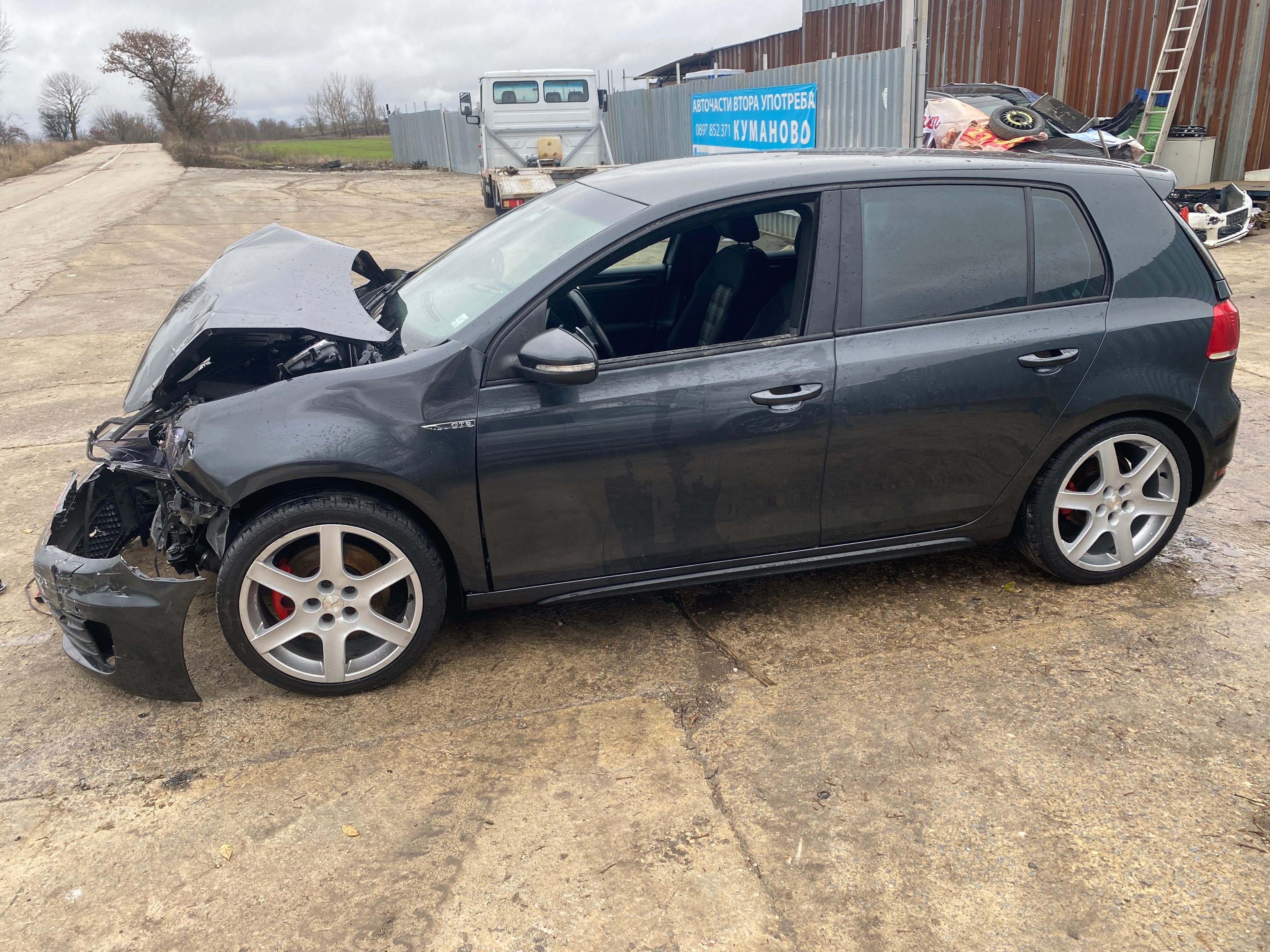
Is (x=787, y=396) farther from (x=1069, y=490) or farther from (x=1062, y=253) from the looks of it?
(x=1069, y=490)

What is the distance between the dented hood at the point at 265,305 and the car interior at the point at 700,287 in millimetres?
770

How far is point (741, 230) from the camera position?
3789 millimetres

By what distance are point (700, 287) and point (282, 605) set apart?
83.3 inches

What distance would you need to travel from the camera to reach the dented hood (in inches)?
127

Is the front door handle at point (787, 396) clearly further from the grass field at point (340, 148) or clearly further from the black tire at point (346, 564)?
the grass field at point (340, 148)

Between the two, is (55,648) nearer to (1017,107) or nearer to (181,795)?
(181,795)

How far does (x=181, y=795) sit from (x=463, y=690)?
0.91 metres

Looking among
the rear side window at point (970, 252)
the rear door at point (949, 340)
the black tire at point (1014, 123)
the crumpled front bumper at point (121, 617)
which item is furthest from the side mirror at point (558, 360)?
the black tire at point (1014, 123)

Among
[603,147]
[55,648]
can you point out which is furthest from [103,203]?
[55,648]

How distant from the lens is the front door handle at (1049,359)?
11.1 ft

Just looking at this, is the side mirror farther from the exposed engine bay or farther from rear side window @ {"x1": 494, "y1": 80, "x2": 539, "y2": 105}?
rear side window @ {"x1": 494, "y1": 80, "x2": 539, "y2": 105}

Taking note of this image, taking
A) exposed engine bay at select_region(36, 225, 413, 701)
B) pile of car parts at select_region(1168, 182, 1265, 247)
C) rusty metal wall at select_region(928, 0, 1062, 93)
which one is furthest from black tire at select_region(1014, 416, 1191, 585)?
rusty metal wall at select_region(928, 0, 1062, 93)

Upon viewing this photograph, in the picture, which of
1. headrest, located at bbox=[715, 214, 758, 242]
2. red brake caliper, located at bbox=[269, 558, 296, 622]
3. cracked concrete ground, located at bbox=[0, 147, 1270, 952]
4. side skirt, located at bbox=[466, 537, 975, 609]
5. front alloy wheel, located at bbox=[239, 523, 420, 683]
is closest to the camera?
cracked concrete ground, located at bbox=[0, 147, 1270, 952]

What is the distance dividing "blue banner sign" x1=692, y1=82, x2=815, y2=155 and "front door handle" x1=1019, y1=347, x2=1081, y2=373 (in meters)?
7.41
